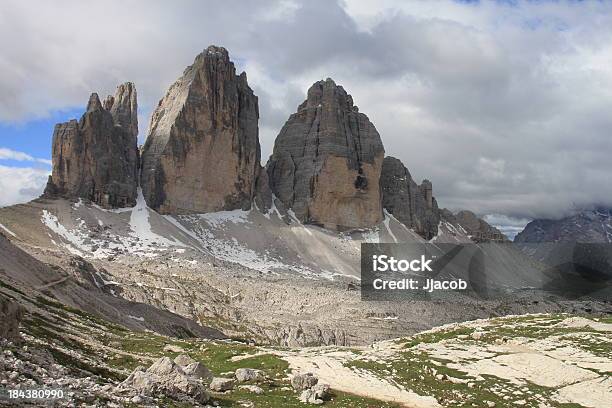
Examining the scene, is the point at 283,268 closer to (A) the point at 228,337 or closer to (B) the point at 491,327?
(A) the point at 228,337

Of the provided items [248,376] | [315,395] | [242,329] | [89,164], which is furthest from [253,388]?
[89,164]

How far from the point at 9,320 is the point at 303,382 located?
608 inches

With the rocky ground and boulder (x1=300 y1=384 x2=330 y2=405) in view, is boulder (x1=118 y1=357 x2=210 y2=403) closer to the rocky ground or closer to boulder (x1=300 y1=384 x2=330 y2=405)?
the rocky ground

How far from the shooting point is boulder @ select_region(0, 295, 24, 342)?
21391 millimetres

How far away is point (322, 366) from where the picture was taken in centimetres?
3872

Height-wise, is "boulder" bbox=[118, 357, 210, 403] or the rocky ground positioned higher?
"boulder" bbox=[118, 357, 210, 403]

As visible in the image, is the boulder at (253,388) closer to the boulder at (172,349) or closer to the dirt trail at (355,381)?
the dirt trail at (355,381)

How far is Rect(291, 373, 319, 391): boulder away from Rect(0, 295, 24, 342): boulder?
1441 cm

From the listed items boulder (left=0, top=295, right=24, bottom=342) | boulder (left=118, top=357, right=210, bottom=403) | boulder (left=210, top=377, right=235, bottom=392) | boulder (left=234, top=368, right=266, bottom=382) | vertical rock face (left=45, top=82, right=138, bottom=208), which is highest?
vertical rock face (left=45, top=82, right=138, bottom=208)

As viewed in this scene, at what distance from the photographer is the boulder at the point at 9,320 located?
21391 millimetres

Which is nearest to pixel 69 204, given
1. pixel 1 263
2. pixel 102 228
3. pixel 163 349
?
pixel 102 228

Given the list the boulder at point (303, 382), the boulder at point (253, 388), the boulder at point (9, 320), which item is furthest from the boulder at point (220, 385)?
the boulder at point (9, 320)

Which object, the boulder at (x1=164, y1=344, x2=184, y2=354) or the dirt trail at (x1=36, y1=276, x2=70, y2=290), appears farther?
the dirt trail at (x1=36, y1=276, x2=70, y2=290)

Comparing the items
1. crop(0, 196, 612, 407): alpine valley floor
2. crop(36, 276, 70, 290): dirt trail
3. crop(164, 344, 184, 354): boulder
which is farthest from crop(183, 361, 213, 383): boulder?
crop(36, 276, 70, 290): dirt trail
